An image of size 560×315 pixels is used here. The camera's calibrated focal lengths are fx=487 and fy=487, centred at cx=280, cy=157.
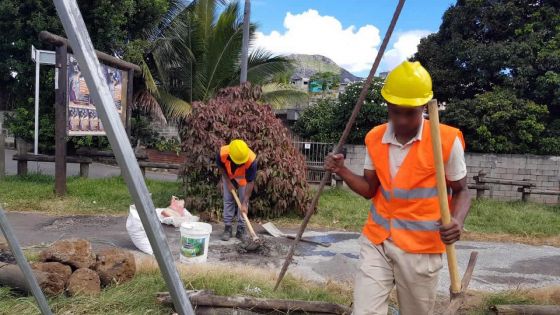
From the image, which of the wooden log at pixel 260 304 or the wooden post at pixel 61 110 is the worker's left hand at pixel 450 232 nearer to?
the wooden log at pixel 260 304

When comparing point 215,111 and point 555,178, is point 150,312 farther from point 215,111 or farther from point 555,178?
point 555,178

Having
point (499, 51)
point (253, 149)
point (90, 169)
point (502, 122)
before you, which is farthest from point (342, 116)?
point (90, 169)

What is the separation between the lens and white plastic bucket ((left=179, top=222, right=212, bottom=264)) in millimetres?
4984

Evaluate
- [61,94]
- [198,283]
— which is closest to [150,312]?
[198,283]

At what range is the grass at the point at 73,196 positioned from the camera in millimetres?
7770

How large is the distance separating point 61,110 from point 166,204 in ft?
7.66

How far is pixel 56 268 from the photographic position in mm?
3729

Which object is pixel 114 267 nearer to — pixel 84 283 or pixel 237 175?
pixel 84 283

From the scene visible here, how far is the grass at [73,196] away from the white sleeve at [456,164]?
6275mm

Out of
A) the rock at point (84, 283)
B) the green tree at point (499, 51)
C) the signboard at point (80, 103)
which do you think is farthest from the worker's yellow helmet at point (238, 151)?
the green tree at point (499, 51)

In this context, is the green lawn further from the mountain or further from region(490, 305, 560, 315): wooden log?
the mountain

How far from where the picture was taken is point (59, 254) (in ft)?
12.7

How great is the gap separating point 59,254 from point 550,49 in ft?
47.0

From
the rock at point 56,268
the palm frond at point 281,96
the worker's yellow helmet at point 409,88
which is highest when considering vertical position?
the palm frond at point 281,96
